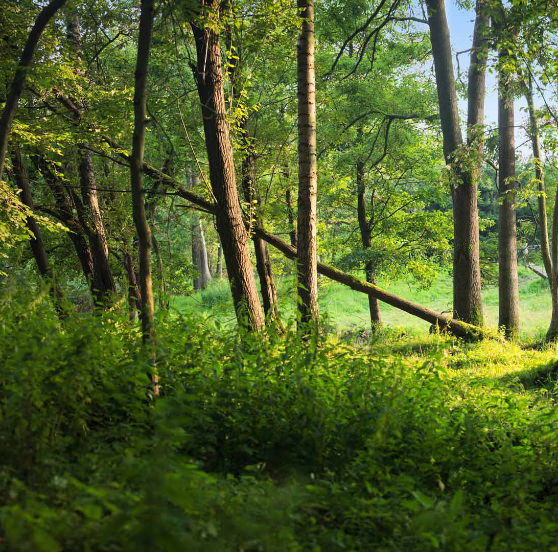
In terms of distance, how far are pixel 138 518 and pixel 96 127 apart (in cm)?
733

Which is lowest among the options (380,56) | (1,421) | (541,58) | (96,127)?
(1,421)

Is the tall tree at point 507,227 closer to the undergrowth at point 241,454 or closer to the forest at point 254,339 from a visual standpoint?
the forest at point 254,339

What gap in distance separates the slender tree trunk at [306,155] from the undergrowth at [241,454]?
2642 mm

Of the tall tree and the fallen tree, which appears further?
the tall tree

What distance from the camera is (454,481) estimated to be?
3.62 meters

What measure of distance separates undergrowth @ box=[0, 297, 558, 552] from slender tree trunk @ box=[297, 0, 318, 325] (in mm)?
2642

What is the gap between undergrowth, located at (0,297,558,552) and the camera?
7.43ft

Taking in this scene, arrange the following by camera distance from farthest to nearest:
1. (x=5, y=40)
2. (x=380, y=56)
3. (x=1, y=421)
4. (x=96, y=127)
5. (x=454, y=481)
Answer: (x=380, y=56), (x=96, y=127), (x=5, y=40), (x=454, y=481), (x=1, y=421)

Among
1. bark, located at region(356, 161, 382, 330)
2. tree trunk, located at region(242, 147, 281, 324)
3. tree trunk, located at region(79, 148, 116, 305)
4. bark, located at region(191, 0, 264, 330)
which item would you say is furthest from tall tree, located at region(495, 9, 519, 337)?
tree trunk, located at region(79, 148, 116, 305)

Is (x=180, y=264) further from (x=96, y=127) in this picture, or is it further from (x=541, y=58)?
(x=541, y=58)

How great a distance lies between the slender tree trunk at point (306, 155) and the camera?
24.4 ft

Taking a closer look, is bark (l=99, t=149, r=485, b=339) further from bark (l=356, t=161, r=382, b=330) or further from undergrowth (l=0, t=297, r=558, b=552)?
Result: undergrowth (l=0, t=297, r=558, b=552)

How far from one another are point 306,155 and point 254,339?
333cm

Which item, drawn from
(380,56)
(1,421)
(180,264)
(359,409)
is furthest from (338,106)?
(1,421)
